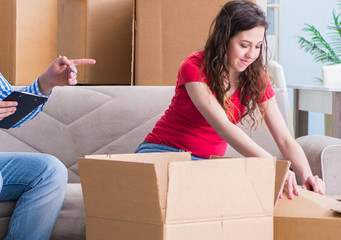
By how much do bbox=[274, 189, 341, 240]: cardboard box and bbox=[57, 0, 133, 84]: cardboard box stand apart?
1.21 metres

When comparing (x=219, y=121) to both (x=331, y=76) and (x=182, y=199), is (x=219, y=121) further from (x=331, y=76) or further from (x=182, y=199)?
(x=331, y=76)

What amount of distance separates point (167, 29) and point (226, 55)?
54 cm

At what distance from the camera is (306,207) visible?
3.47 feet

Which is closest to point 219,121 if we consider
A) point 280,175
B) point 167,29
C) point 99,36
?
point 280,175

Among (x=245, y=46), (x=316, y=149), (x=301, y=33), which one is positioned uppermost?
(x=301, y=33)

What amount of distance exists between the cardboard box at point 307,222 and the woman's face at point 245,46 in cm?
59

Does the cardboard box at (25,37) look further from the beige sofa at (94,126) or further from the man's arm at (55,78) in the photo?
the man's arm at (55,78)

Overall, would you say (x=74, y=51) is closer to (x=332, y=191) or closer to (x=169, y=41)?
(x=169, y=41)

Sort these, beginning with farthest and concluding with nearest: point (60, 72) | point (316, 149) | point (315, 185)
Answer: point (316, 149)
point (60, 72)
point (315, 185)

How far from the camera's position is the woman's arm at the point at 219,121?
1.39 meters

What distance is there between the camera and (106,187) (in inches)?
36.9

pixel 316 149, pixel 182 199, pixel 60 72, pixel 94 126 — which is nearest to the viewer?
pixel 182 199

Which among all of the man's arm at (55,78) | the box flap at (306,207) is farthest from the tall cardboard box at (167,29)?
the box flap at (306,207)

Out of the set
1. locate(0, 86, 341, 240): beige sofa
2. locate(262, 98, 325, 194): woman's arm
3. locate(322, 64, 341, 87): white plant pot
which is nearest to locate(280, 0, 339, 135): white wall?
locate(322, 64, 341, 87): white plant pot
